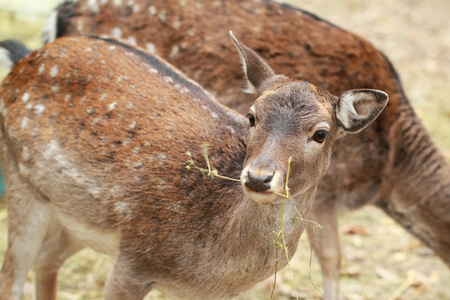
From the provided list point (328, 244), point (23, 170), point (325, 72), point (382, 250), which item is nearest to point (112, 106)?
point (23, 170)

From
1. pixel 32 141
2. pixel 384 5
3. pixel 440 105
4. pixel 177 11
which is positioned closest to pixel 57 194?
pixel 32 141

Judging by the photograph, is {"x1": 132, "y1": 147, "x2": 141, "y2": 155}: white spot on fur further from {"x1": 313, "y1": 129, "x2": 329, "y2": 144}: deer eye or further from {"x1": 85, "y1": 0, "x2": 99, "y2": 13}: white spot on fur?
{"x1": 85, "y1": 0, "x2": 99, "y2": 13}: white spot on fur

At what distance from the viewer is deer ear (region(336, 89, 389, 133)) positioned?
3.22m

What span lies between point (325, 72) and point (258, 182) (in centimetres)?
250

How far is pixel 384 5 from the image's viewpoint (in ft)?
38.4

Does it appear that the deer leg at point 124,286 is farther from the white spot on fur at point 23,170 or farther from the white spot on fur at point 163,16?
the white spot on fur at point 163,16

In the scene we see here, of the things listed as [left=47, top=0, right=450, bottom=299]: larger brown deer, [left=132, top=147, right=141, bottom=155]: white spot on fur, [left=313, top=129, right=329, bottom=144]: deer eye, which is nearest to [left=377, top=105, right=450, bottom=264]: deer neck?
[left=47, top=0, right=450, bottom=299]: larger brown deer

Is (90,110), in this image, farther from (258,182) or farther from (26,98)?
(258,182)

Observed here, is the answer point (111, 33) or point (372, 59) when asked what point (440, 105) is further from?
point (111, 33)

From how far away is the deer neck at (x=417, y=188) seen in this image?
17.4 feet

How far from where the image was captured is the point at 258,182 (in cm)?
284

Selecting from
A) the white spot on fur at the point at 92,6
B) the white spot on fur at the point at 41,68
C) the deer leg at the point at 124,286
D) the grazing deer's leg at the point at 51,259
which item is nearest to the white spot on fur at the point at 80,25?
the white spot on fur at the point at 92,6

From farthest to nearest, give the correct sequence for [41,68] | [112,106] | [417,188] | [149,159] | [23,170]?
[417,188]
[41,68]
[23,170]
[112,106]
[149,159]

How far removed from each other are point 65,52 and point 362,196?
268 centimetres
